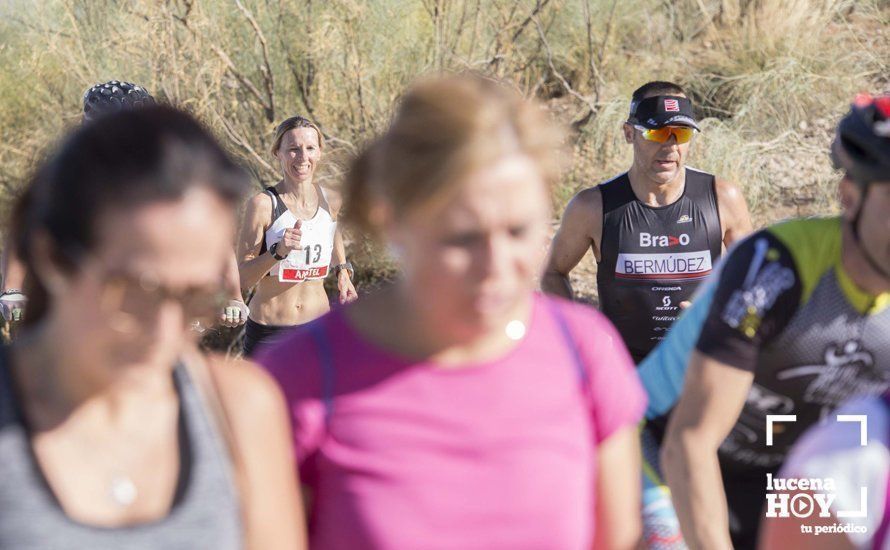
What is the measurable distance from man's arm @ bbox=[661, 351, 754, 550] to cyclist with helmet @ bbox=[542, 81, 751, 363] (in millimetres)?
2205

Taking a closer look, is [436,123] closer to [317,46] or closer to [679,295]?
[679,295]

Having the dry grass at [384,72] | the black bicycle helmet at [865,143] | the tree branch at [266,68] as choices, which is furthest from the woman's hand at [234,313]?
the tree branch at [266,68]

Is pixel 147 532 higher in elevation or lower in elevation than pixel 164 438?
lower

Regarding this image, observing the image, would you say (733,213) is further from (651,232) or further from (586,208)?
(586,208)

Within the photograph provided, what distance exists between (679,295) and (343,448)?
10.2 ft

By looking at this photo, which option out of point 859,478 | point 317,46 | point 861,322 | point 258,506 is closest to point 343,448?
point 258,506

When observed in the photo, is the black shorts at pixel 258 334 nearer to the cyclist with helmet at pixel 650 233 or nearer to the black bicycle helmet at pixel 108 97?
the black bicycle helmet at pixel 108 97

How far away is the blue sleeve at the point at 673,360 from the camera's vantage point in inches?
92.4

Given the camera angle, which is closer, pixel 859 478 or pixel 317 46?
pixel 859 478

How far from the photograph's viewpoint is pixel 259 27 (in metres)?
8.98

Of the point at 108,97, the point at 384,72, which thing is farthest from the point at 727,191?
the point at 384,72

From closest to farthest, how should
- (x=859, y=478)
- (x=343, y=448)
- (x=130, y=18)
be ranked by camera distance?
(x=343, y=448)
(x=859, y=478)
(x=130, y=18)

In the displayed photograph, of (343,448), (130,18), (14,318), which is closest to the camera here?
(343,448)

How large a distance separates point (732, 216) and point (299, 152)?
7.32 feet
